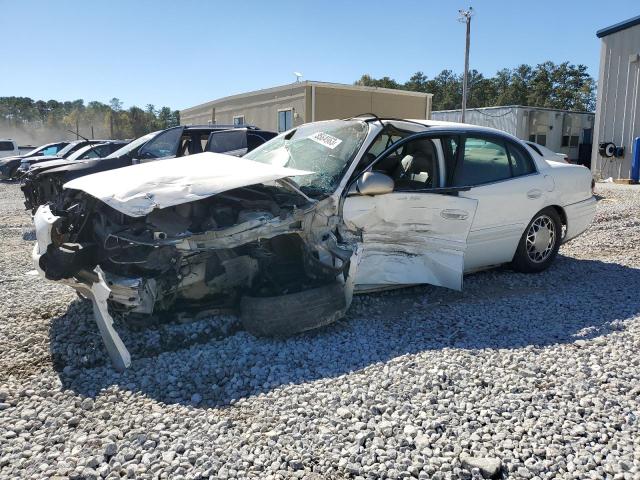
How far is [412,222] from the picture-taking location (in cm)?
436

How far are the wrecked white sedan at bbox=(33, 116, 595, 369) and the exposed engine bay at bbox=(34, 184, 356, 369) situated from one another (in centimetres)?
1

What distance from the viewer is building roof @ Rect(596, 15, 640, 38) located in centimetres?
1643

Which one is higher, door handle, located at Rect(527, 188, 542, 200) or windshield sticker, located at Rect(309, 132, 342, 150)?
windshield sticker, located at Rect(309, 132, 342, 150)

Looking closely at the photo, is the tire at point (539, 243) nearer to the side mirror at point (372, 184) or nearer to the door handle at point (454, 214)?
the door handle at point (454, 214)

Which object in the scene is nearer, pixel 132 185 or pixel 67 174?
pixel 132 185

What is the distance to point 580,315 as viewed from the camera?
415 centimetres

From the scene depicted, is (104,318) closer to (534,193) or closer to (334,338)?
(334,338)

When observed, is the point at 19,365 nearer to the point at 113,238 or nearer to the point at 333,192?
the point at 113,238

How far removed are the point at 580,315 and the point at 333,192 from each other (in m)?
2.23

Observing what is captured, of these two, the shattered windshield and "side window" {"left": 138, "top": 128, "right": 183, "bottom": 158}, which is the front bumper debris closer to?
the shattered windshield

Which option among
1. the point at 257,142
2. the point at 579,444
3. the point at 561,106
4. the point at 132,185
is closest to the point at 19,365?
the point at 132,185

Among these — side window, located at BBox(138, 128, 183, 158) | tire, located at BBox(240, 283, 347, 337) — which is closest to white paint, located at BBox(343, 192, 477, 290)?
tire, located at BBox(240, 283, 347, 337)

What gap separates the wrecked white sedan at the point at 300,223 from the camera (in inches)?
133

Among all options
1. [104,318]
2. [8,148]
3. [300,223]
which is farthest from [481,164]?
[8,148]
